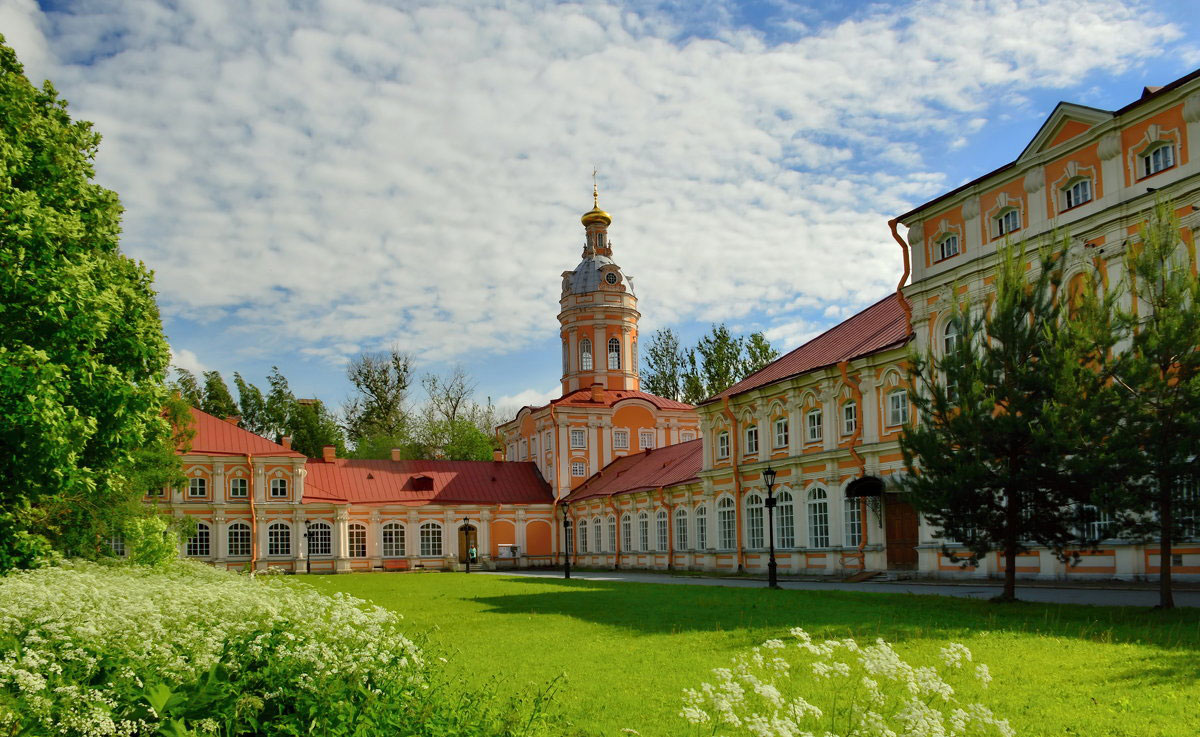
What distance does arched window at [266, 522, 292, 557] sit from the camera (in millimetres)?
49250

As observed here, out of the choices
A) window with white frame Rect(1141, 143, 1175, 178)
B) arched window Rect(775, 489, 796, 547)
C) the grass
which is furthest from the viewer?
arched window Rect(775, 489, 796, 547)

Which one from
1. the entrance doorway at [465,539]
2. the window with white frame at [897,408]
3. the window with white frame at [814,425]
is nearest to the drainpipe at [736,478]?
the window with white frame at [814,425]

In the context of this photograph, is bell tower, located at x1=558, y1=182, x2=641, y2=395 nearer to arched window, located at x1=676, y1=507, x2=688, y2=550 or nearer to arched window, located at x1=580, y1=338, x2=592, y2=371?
arched window, located at x1=580, y1=338, x2=592, y2=371

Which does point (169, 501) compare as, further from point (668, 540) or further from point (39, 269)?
point (39, 269)

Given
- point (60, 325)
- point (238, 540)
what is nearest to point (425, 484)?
point (238, 540)

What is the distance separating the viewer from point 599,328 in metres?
57.4

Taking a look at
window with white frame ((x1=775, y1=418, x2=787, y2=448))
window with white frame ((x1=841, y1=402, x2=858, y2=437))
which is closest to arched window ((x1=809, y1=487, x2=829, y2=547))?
window with white frame ((x1=841, y1=402, x2=858, y2=437))

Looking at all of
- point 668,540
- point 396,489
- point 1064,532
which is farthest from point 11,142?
point 396,489

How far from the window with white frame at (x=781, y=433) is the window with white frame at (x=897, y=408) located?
5672 millimetres

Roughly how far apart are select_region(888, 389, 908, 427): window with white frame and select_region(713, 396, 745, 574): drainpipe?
823cm

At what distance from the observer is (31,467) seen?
632 inches

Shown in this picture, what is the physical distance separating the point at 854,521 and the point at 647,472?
17.7 metres

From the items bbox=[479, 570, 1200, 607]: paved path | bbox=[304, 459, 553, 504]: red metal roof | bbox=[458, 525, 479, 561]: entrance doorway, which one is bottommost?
bbox=[458, 525, 479, 561]: entrance doorway

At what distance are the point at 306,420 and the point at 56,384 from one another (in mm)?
52038
